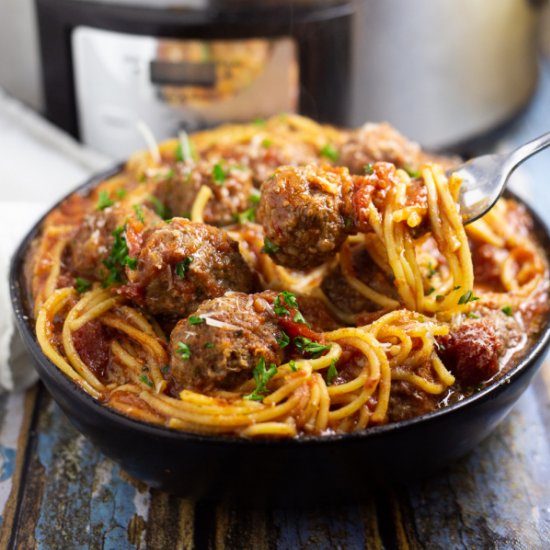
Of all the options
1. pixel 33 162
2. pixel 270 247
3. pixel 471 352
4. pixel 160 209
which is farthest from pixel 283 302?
pixel 33 162

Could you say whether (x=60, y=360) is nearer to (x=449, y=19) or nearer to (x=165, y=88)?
(x=165, y=88)

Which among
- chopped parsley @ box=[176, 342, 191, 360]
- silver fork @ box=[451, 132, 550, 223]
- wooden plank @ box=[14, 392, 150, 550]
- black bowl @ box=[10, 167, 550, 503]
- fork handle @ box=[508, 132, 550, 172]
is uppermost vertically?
fork handle @ box=[508, 132, 550, 172]

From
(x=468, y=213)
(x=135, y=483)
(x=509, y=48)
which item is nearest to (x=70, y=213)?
(x=135, y=483)

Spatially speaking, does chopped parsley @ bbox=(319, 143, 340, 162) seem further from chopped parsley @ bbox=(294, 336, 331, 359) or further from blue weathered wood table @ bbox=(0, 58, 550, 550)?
blue weathered wood table @ bbox=(0, 58, 550, 550)

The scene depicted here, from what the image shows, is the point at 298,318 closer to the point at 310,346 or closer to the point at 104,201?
the point at 310,346

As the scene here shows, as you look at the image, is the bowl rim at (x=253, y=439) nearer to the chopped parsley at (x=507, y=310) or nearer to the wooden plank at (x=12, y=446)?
the chopped parsley at (x=507, y=310)

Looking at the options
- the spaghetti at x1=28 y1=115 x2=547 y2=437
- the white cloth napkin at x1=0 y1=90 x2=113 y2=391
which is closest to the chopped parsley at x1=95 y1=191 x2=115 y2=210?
the spaghetti at x1=28 y1=115 x2=547 y2=437

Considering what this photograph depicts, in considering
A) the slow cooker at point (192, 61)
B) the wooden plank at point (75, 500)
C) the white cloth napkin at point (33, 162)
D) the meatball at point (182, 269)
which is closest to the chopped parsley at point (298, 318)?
the meatball at point (182, 269)
